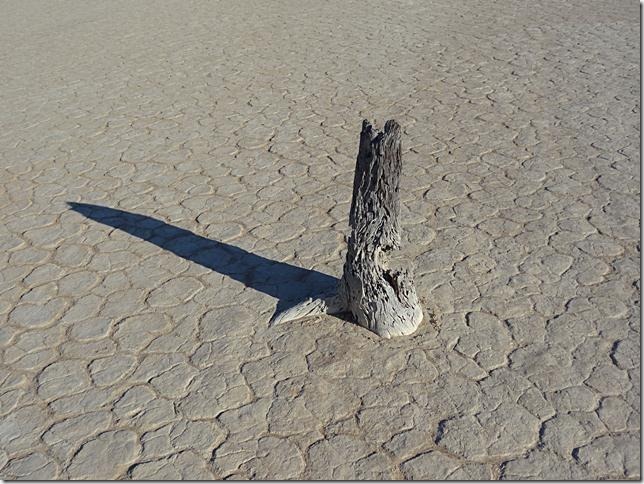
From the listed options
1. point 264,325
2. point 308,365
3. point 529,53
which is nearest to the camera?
point 308,365

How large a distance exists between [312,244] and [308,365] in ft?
4.68

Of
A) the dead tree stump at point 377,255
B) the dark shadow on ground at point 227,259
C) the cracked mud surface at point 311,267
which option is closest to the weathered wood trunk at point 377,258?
the dead tree stump at point 377,255

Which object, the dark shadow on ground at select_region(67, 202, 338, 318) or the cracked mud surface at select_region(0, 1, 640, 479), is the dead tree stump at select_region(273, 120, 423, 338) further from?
the dark shadow on ground at select_region(67, 202, 338, 318)

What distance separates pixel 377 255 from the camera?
4.40m

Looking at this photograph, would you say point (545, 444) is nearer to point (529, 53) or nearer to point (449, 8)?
point (529, 53)

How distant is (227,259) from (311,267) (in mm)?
631

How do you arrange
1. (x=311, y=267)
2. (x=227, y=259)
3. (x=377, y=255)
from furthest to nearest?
(x=227, y=259) → (x=311, y=267) → (x=377, y=255)

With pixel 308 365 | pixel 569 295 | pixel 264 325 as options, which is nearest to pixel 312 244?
pixel 264 325

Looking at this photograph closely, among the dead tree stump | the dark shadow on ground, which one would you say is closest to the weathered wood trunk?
the dead tree stump

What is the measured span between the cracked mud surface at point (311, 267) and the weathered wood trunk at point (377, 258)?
139 millimetres

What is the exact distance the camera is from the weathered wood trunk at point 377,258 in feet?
14.0

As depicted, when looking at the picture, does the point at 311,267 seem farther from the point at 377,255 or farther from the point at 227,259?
the point at 377,255

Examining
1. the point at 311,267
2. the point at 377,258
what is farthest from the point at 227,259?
the point at 377,258

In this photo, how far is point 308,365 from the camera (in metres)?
4.22
